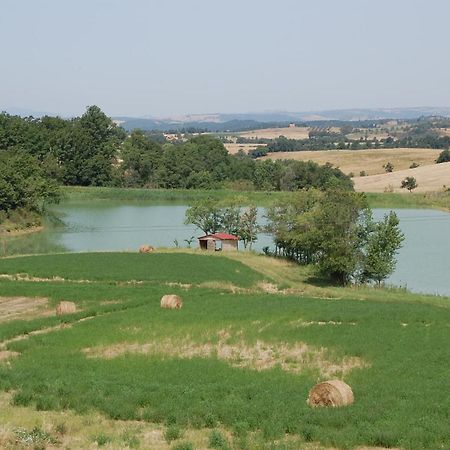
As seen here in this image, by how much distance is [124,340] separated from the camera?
80.2 ft

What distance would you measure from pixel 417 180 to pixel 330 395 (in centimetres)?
11603

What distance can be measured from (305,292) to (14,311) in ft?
53.2

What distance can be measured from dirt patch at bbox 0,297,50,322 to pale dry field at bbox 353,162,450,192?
90801 mm

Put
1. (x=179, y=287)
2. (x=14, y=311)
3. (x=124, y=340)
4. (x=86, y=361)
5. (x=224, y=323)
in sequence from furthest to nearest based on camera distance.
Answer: (x=179, y=287) → (x=14, y=311) → (x=224, y=323) → (x=124, y=340) → (x=86, y=361)

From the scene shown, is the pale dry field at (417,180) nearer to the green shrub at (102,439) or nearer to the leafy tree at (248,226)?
the leafy tree at (248,226)

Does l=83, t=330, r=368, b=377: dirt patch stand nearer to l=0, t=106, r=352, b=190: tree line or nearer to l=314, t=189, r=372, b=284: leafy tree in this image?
l=314, t=189, r=372, b=284: leafy tree

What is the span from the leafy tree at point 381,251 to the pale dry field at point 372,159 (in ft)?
355

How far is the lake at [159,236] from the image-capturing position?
50781 millimetres

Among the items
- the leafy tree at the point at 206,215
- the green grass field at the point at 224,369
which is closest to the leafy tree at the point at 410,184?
the leafy tree at the point at 206,215

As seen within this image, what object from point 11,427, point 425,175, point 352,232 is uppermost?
point 11,427

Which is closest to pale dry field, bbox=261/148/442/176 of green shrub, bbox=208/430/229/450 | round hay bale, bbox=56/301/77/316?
round hay bale, bbox=56/301/77/316

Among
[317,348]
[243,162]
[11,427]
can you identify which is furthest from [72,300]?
[243,162]

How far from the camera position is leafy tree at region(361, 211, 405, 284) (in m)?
46.2

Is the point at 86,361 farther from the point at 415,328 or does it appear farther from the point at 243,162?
the point at 243,162
